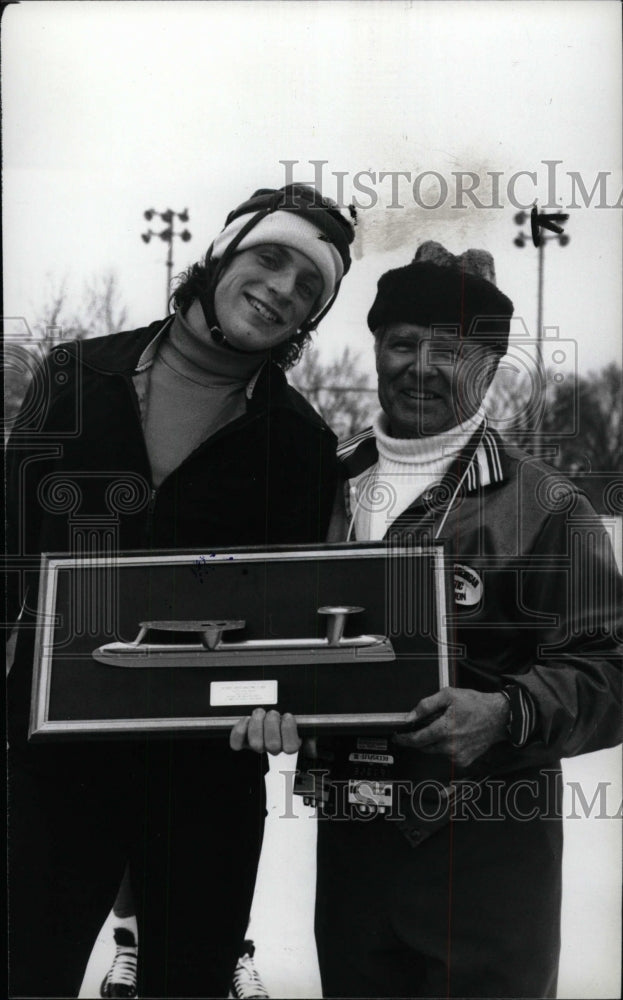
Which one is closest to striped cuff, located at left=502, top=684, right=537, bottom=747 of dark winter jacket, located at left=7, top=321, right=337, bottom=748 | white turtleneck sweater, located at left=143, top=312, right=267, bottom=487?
dark winter jacket, located at left=7, top=321, right=337, bottom=748

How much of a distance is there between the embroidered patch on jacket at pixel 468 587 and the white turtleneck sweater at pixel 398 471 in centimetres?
20

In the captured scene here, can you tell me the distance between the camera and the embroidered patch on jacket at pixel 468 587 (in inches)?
77.6

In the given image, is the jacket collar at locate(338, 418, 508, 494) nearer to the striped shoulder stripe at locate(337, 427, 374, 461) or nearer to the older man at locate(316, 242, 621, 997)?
the older man at locate(316, 242, 621, 997)

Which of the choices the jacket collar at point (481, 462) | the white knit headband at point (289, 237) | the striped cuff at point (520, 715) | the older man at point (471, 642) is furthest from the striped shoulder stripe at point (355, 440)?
the striped cuff at point (520, 715)

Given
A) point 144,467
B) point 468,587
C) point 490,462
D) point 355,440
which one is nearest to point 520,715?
point 468,587

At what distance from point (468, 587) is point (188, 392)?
768 millimetres

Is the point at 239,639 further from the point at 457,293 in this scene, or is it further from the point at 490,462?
the point at 457,293

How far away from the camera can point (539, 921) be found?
2014 millimetres

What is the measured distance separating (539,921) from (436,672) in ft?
2.09

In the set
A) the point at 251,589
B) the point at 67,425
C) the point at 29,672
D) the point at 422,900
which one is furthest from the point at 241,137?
the point at 422,900

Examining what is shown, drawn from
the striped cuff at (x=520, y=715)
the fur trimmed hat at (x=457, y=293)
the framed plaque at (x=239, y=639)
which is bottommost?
the striped cuff at (x=520, y=715)

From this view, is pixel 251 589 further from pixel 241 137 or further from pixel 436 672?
pixel 241 137

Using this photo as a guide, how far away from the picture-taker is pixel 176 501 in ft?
6.58

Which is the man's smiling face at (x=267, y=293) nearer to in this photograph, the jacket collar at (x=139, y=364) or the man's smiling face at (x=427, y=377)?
the jacket collar at (x=139, y=364)
